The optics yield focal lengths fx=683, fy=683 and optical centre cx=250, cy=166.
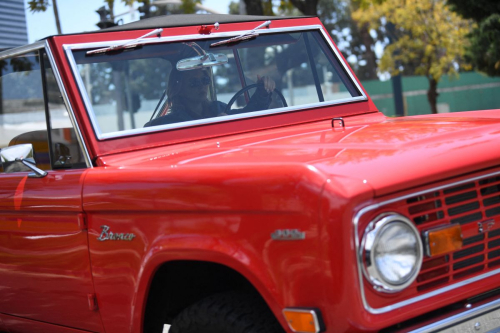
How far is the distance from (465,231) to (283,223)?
66 cm

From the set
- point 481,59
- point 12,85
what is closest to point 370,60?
point 481,59

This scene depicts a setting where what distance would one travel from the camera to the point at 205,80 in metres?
3.77

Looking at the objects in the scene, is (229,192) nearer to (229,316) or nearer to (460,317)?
(229,316)

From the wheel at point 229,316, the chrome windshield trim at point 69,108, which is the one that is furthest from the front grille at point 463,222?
the chrome windshield trim at point 69,108

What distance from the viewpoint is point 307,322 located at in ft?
7.22

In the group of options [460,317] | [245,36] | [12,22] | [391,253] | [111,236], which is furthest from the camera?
[12,22]

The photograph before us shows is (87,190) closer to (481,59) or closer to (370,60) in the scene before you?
(481,59)

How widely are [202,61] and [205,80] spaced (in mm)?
125

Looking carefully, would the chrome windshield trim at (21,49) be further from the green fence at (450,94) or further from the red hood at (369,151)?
the green fence at (450,94)

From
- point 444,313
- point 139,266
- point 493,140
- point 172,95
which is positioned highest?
point 172,95

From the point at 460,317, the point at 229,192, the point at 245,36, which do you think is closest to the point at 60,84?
the point at 245,36

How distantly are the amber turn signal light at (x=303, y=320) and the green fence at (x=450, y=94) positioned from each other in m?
32.4

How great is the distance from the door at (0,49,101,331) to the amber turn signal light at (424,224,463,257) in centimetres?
151

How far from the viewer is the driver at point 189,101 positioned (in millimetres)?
3602
